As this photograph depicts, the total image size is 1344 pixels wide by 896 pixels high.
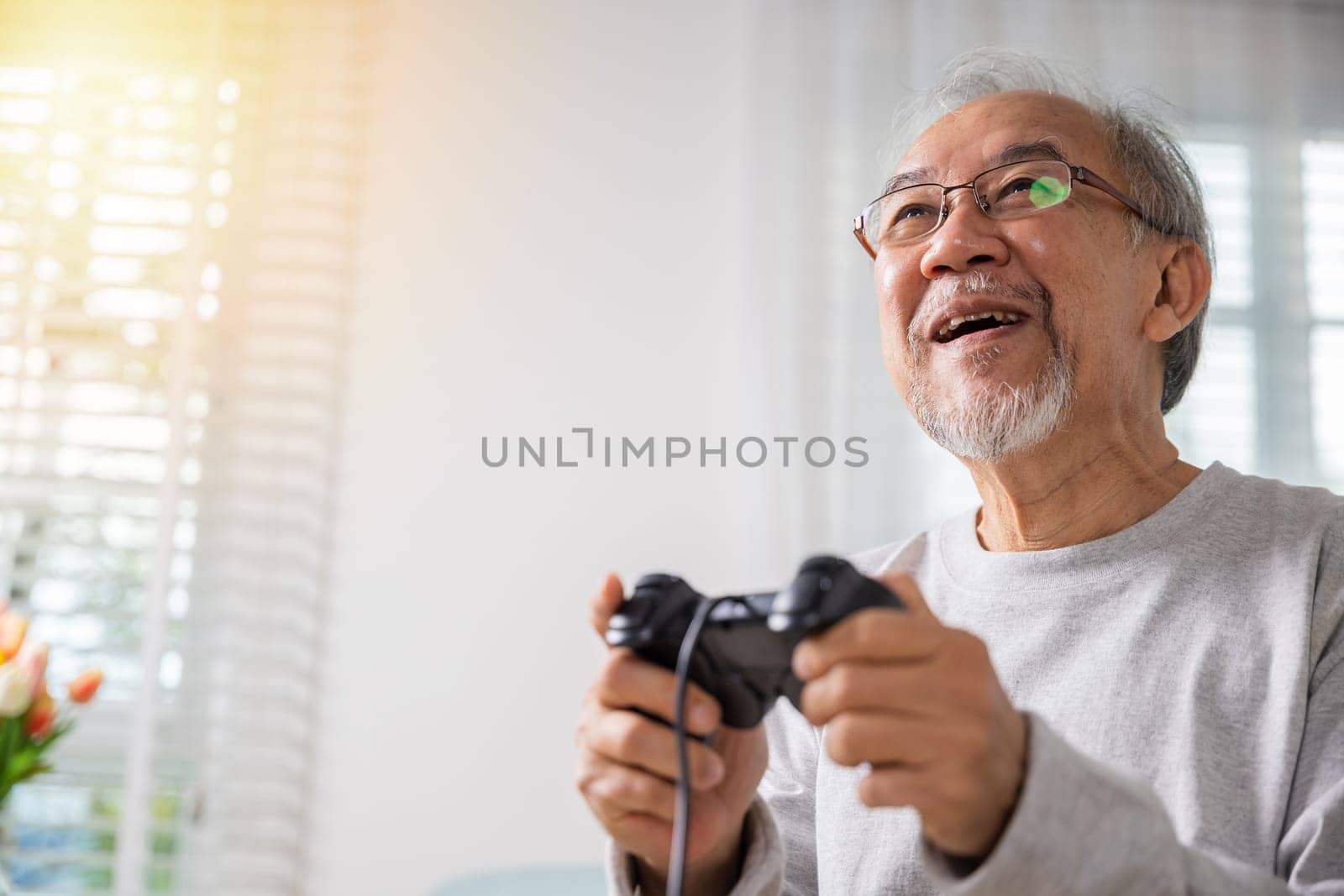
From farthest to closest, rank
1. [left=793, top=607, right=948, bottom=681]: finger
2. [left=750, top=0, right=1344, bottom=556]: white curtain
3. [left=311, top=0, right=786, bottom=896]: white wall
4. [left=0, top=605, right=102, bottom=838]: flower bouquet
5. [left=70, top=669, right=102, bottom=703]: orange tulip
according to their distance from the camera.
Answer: [left=750, top=0, right=1344, bottom=556]: white curtain, [left=311, top=0, right=786, bottom=896]: white wall, [left=70, top=669, right=102, bottom=703]: orange tulip, [left=0, top=605, right=102, bottom=838]: flower bouquet, [left=793, top=607, right=948, bottom=681]: finger

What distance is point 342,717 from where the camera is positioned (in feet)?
6.77

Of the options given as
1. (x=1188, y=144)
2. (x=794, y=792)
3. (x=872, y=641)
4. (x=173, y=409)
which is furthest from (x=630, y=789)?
(x=1188, y=144)

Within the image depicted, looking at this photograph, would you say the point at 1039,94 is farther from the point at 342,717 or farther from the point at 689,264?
the point at 342,717

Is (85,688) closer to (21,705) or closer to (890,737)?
(21,705)

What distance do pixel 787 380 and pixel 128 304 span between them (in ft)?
4.43

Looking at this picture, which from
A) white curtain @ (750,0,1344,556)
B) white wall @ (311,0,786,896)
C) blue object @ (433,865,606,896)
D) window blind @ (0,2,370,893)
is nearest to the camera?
blue object @ (433,865,606,896)

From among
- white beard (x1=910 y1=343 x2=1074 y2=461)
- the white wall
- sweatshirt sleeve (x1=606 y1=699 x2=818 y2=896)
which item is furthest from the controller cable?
the white wall

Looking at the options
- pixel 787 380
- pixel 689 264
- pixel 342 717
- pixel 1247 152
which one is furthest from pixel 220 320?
pixel 1247 152

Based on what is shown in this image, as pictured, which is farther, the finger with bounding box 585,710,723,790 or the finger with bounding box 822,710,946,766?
the finger with bounding box 585,710,723,790

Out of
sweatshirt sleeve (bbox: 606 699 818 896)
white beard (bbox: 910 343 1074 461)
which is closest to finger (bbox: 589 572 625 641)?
sweatshirt sleeve (bbox: 606 699 818 896)

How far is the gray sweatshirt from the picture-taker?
0.60 meters

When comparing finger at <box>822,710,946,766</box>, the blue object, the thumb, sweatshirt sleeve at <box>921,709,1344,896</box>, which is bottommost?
the blue object

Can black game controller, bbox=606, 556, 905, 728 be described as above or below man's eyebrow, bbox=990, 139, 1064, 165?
below

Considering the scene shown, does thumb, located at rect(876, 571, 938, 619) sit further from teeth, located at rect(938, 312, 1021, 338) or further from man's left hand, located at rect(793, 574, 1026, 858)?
teeth, located at rect(938, 312, 1021, 338)
